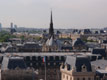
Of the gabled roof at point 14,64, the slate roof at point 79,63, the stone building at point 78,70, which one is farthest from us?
the slate roof at point 79,63

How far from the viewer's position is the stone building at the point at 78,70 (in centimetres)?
6328

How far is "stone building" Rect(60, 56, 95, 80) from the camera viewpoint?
63.3m

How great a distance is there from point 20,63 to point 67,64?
27.5ft

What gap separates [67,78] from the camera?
65188mm

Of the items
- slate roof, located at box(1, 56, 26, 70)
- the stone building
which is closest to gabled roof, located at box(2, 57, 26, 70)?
slate roof, located at box(1, 56, 26, 70)

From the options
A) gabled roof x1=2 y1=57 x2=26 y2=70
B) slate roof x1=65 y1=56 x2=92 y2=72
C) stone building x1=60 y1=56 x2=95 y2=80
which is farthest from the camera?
slate roof x1=65 y1=56 x2=92 y2=72

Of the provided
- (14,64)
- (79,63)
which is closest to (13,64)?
(14,64)

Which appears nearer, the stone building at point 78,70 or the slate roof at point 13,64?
the stone building at point 78,70

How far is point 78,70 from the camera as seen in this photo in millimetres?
63969

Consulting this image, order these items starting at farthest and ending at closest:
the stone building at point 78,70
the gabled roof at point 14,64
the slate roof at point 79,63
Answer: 1. the slate roof at point 79,63
2. the gabled roof at point 14,64
3. the stone building at point 78,70

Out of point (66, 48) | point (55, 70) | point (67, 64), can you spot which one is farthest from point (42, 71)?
point (66, 48)

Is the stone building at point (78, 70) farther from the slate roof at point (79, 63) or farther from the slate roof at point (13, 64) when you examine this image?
the slate roof at point (13, 64)

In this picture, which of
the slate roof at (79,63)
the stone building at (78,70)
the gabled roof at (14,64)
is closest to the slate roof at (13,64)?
the gabled roof at (14,64)

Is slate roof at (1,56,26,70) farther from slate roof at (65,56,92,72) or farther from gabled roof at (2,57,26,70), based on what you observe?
slate roof at (65,56,92,72)
